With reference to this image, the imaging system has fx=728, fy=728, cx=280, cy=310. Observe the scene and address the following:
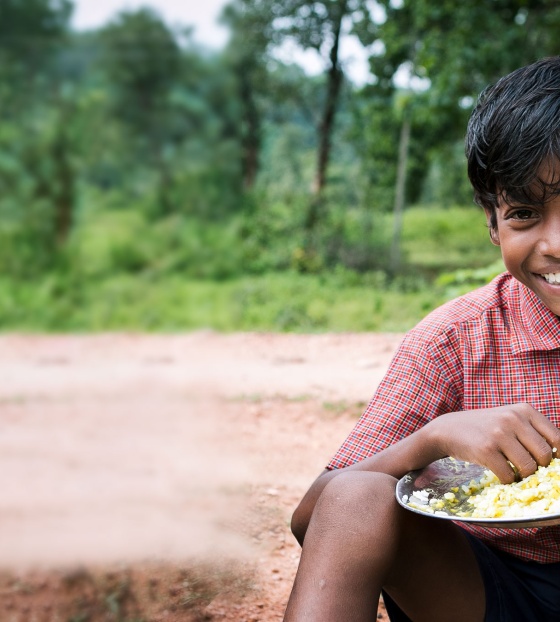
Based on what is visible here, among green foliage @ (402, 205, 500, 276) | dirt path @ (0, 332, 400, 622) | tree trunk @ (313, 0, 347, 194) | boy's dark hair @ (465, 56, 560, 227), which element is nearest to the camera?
boy's dark hair @ (465, 56, 560, 227)

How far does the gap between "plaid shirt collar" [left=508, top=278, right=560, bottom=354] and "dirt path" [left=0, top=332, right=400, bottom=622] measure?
65 cm

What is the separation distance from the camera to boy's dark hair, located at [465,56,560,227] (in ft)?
2.99

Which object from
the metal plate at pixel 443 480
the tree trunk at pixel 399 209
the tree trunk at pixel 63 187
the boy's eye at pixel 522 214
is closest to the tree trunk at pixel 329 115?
the tree trunk at pixel 399 209

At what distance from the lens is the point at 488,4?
4.82 m

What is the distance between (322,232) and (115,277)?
191 inches

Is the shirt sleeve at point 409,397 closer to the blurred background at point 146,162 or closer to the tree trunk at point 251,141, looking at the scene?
the blurred background at point 146,162

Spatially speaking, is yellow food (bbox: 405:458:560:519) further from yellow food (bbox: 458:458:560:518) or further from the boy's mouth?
the boy's mouth

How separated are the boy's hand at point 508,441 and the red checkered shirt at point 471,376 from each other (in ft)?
0.52

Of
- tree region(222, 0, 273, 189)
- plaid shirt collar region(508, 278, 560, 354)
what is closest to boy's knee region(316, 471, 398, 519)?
plaid shirt collar region(508, 278, 560, 354)

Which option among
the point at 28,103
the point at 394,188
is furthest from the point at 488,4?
the point at 28,103

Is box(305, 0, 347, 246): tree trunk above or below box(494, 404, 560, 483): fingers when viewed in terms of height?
above

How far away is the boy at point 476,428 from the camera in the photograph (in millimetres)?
799

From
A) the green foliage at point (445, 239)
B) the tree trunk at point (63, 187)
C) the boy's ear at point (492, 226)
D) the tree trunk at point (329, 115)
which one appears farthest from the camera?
the tree trunk at point (329, 115)

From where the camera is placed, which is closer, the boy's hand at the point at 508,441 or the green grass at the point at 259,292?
the boy's hand at the point at 508,441
